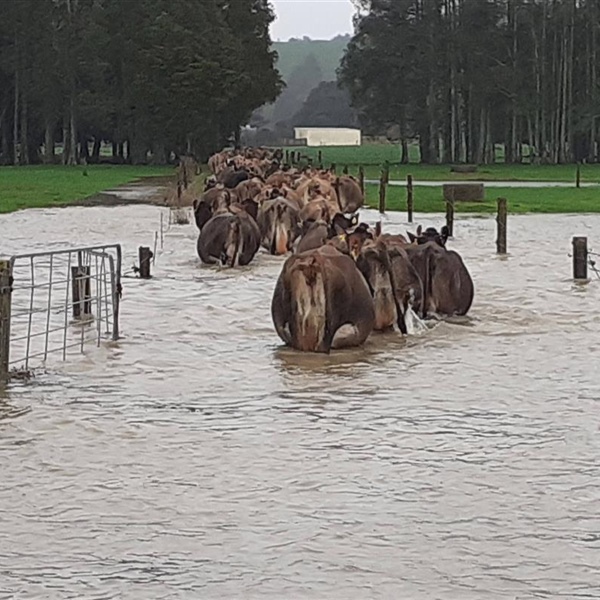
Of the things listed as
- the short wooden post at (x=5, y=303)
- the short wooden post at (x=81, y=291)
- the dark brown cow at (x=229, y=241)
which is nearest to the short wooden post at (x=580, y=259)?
the dark brown cow at (x=229, y=241)

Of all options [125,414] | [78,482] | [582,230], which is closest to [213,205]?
[582,230]

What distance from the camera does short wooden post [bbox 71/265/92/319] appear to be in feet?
51.5

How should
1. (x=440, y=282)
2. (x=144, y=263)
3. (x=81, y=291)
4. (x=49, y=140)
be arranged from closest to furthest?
(x=81, y=291) → (x=440, y=282) → (x=144, y=263) → (x=49, y=140)

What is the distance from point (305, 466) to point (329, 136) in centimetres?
16820

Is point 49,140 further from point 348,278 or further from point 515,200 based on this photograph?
point 348,278

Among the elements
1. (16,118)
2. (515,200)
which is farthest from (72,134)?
(515,200)

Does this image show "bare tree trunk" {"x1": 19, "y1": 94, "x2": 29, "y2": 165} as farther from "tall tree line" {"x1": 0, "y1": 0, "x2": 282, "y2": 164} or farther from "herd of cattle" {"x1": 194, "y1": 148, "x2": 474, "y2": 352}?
"herd of cattle" {"x1": 194, "y1": 148, "x2": 474, "y2": 352}

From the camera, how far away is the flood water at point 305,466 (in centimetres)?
767

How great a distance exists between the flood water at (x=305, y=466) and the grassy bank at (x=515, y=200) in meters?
22.6

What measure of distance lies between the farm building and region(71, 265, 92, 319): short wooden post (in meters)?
156

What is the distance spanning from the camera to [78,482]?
948 cm

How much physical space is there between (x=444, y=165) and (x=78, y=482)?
77.5 metres

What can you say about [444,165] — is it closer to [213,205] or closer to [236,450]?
[213,205]

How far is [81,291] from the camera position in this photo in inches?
637
